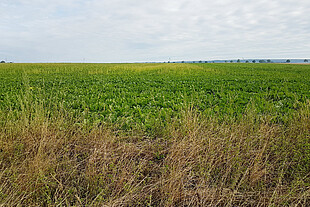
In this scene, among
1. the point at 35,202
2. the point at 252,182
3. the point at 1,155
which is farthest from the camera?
the point at 1,155

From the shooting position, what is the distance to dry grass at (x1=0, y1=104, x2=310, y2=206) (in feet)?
8.50

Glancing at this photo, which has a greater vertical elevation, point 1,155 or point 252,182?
point 1,155

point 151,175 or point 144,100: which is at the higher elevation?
point 144,100

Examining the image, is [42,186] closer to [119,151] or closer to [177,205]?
[119,151]

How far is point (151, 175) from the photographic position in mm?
3205

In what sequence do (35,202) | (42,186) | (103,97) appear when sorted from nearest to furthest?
(35,202), (42,186), (103,97)

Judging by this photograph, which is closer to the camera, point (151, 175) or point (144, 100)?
point (151, 175)

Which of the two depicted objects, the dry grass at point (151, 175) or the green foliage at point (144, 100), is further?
the green foliage at point (144, 100)

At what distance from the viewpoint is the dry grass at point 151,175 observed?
259 centimetres

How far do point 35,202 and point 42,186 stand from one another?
250 millimetres

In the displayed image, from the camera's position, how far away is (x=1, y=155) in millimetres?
3223

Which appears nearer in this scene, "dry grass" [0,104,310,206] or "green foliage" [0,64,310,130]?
"dry grass" [0,104,310,206]

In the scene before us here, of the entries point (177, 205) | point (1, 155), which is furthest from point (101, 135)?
point (177, 205)

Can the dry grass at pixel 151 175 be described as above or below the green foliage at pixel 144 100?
below
